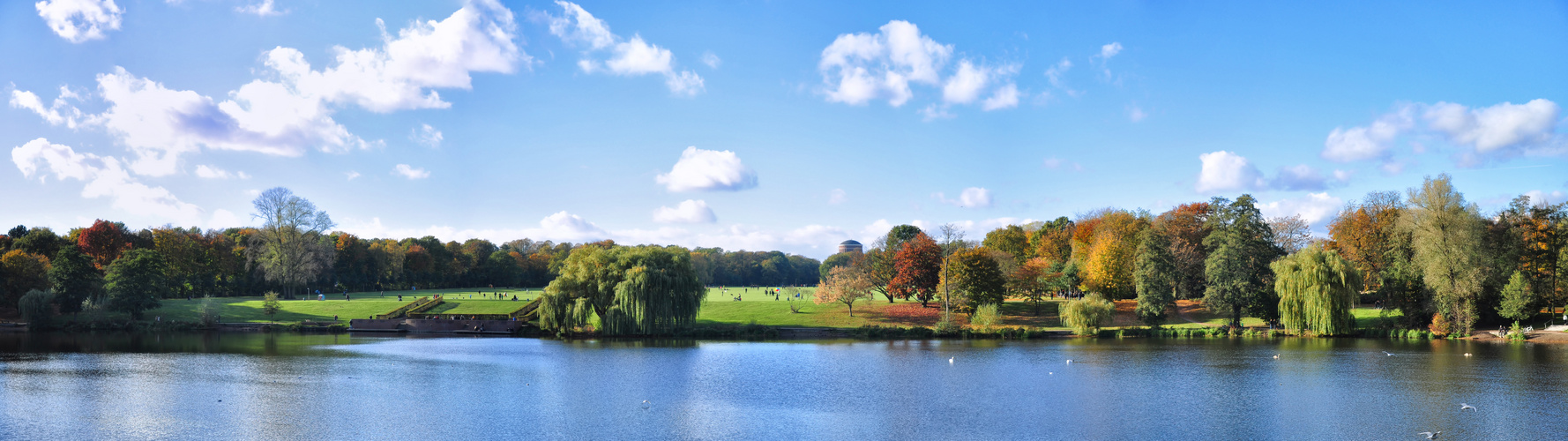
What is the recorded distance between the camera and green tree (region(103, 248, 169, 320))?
60.2 meters

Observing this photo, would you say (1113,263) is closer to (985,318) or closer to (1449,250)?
(985,318)

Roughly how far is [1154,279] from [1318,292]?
978 centimetres

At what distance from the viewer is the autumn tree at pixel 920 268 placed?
213 feet

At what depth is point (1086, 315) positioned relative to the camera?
55.5 m

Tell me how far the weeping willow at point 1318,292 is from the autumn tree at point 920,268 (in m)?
22.9

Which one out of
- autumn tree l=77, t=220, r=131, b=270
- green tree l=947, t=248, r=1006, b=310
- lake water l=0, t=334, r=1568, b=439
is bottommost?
lake water l=0, t=334, r=1568, b=439

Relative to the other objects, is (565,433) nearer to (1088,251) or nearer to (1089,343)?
(1089,343)

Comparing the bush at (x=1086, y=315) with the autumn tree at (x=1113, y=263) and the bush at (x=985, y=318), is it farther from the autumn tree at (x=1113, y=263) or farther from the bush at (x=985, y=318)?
the autumn tree at (x=1113, y=263)

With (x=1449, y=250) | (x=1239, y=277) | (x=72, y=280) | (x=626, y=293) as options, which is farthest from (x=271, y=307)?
(x=1449, y=250)

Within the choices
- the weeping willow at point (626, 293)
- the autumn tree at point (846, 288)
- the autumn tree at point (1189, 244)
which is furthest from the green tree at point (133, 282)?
the autumn tree at point (1189, 244)

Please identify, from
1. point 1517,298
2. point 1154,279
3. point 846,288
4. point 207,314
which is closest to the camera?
point 1517,298

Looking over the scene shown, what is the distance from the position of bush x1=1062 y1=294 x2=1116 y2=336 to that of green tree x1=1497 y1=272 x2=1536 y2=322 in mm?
22361

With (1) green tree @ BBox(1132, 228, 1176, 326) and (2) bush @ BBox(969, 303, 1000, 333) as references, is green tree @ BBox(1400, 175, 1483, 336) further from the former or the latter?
(2) bush @ BBox(969, 303, 1000, 333)

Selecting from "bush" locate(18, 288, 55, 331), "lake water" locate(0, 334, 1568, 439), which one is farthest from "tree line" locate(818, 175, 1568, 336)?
"bush" locate(18, 288, 55, 331)
